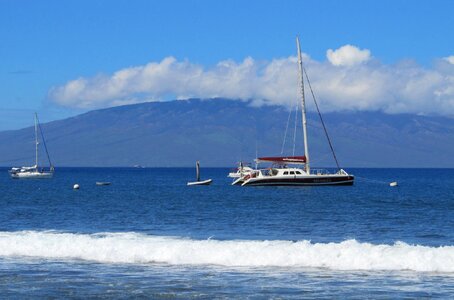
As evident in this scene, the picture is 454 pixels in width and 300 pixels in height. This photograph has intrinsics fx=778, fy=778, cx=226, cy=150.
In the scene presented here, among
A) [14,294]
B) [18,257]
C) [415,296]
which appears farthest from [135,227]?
[415,296]

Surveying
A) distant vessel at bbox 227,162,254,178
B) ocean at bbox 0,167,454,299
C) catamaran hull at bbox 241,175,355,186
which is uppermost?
distant vessel at bbox 227,162,254,178

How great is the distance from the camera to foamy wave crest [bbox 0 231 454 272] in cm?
2864

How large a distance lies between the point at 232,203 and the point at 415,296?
54.9 metres

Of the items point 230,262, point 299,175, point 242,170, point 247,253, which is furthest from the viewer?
point 242,170

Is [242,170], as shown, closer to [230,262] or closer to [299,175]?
[299,175]

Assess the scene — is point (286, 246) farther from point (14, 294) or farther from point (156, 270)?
point (14, 294)

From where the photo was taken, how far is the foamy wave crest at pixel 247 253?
2864 centimetres

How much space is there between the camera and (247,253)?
30.9 m

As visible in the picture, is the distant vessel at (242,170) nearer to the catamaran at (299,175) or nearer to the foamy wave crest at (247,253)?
the catamaran at (299,175)

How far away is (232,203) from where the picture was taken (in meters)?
78.0

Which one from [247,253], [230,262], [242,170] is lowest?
[230,262]

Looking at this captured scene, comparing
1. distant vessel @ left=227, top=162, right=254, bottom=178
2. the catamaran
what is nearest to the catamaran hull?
the catamaran

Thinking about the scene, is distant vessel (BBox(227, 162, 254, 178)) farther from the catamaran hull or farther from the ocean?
the ocean

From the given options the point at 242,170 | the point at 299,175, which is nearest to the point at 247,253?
the point at 299,175
